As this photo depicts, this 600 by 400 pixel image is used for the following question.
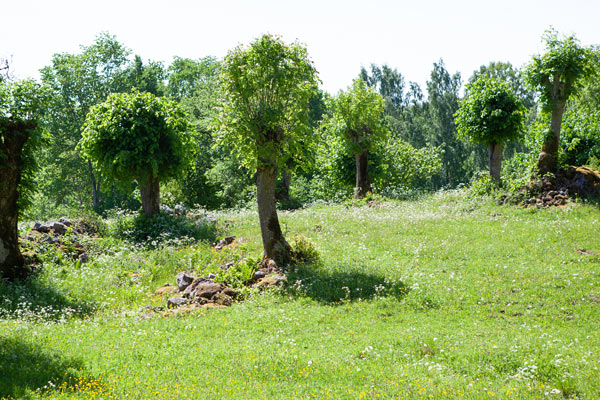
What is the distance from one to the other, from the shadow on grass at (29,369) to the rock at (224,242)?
10.4 meters

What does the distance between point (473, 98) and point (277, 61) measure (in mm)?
15158

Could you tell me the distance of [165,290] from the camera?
555 inches

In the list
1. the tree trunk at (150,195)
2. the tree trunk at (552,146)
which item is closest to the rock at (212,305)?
the tree trunk at (150,195)

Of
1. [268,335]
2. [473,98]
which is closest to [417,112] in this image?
[473,98]

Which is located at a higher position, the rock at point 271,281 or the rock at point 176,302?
the rock at point 271,281

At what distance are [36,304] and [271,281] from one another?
20.6 ft

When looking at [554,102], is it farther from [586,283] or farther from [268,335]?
[268,335]

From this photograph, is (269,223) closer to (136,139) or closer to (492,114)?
(136,139)

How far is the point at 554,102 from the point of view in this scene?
21250 mm

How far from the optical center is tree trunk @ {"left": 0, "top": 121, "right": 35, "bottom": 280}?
14.2 meters

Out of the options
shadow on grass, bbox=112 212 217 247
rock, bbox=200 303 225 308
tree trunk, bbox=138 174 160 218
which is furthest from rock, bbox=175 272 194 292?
tree trunk, bbox=138 174 160 218

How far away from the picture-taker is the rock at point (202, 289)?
42.1ft

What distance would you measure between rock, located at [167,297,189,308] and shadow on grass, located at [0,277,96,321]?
6.62 feet

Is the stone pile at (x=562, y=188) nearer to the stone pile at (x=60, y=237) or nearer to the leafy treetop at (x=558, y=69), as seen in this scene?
the leafy treetop at (x=558, y=69)
